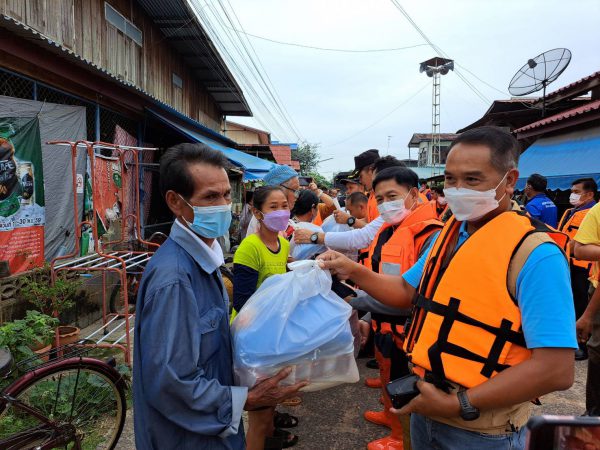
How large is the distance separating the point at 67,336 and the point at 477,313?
412 cm

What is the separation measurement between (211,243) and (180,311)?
0.43m

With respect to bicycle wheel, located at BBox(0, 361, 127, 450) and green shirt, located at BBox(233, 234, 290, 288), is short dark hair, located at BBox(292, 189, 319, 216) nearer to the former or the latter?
green shirt, located at BBox(233, 234, 290, 288)

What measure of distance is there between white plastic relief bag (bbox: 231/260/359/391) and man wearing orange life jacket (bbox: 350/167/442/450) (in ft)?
2.07

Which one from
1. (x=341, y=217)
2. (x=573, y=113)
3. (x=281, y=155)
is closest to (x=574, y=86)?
(x=573, y=113)

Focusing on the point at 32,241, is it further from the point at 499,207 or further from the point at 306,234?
the point at 499,207

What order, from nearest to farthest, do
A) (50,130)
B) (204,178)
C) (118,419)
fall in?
1. (204,178)
2. (118,419)
3. (50,130)

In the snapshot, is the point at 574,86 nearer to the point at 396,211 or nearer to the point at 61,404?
the point at 396,211

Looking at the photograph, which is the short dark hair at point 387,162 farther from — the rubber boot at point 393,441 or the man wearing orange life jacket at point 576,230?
the man wearing orange life jacket at point 576,230

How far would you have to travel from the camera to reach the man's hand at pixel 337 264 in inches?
72.4

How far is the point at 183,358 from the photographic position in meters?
1.26

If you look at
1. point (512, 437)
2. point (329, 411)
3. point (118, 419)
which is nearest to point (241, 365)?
point (512, 437)

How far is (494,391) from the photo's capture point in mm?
1192

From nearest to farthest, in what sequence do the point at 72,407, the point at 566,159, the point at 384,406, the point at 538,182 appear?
1. the point at 72,407
2. the point at 384,406
3. the point at 538,182
4. the point at 566,159

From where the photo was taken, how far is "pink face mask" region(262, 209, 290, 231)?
114 inches
